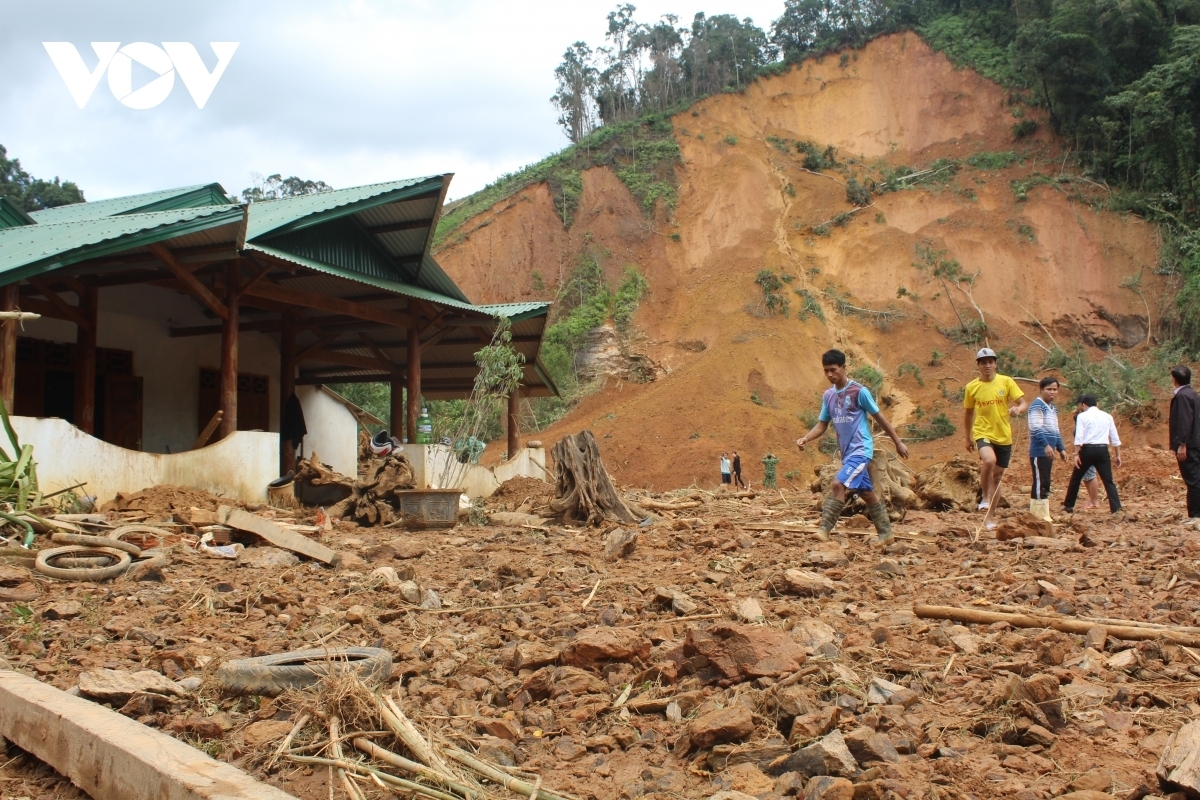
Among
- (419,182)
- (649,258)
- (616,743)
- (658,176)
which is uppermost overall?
(658,176)

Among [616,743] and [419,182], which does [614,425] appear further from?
[616,743]

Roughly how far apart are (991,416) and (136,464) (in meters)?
8.36

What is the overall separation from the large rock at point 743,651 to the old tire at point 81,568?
13.4 ft

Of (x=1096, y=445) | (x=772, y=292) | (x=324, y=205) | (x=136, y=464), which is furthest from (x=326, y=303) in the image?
(x=772, y=292)

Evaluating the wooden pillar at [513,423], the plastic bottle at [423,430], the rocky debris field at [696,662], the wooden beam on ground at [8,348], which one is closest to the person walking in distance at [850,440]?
the rocky debris field at [696,662]

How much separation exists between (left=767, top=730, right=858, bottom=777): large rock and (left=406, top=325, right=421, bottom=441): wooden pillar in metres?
11.5

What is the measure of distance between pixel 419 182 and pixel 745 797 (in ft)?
38.1

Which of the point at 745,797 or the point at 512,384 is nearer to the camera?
the point at 745,797

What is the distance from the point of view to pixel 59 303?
10289 millimetres

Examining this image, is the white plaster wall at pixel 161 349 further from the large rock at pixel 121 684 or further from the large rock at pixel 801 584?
the large rock at pixel 801 584

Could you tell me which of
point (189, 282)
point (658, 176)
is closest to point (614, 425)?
point (658, 176)

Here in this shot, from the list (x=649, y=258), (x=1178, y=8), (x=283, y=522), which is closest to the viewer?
(x=283, y=522)

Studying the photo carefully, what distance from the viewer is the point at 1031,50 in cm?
3888

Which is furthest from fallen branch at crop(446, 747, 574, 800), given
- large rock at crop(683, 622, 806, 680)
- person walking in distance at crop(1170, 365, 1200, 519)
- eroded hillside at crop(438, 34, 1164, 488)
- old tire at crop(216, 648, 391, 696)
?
eroded hillside at crop(438, 34, 1164, 488)
